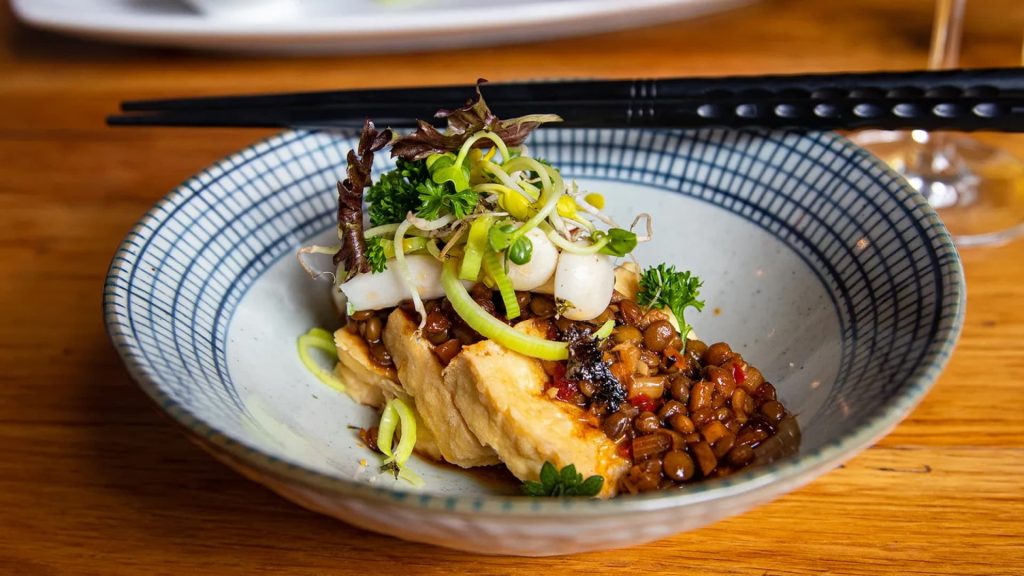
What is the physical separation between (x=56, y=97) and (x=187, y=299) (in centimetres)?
222

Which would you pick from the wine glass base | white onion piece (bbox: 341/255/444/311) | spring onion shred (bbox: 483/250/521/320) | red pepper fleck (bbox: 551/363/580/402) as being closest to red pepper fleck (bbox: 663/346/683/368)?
red pepper fleck (bbox: 551/363/580/402)

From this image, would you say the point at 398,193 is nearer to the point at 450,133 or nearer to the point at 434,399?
Answer: the point at 450,133

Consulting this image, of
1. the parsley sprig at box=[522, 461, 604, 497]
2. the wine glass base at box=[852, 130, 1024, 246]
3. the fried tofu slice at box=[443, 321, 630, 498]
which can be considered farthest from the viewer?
the wine glass base at box=[852, 130, 1024, 246]

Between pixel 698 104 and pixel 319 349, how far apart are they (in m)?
1.21

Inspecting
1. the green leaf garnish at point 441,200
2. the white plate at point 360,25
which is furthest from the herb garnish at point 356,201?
the white plate at point 360,25

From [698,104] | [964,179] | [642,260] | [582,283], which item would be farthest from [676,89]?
[964,179]

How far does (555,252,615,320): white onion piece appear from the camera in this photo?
6.46ft

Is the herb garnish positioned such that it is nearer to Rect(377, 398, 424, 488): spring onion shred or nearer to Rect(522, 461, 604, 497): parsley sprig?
Rect(377, 398, 424, 488): spring onion shred

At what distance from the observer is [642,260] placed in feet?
8.38

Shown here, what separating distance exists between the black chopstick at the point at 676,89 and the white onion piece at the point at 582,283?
71cm

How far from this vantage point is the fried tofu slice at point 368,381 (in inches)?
83.9

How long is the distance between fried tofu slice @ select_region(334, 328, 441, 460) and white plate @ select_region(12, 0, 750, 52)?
1822mm

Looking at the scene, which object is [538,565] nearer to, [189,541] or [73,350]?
[189,541]

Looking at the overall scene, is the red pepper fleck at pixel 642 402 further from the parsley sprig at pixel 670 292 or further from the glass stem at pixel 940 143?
the glass stem at pixel 940 143
